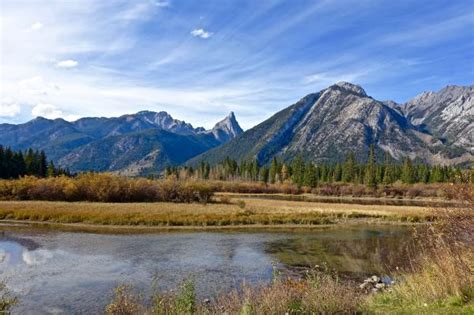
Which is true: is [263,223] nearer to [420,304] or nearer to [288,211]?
[288,211]

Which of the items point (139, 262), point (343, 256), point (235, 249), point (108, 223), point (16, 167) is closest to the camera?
point (139, 262)

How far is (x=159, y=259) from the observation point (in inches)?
1114

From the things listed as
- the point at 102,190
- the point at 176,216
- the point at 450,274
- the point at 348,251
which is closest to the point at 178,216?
the point at 176,216

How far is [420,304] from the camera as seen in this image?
1075 centimetres

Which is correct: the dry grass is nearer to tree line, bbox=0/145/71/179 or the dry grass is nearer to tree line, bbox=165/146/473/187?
tree line, bbox=0/145/71/179

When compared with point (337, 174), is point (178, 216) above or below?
below

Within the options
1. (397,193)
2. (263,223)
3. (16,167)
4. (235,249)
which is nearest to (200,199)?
(263,223)

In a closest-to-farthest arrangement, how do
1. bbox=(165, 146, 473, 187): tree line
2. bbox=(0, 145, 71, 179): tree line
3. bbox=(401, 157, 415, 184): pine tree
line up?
1. bbox=(0, 145, 71, 179): tree line
2. bbox=(165, 146, 473, 187): tree line
3. bbox=(401, 157, 415, 184): pine tree

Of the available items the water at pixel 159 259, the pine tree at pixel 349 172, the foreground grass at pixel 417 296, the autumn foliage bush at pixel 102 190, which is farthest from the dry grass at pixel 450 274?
the pine tree at pixel 349 172

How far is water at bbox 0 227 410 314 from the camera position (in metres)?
20.3

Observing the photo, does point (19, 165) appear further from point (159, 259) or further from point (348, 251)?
point (348, 251)

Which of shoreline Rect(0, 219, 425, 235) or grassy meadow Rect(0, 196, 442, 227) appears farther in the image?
grassy meadow Rect(0, 196, 442, 227)

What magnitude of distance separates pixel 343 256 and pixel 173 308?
22655 millimetres

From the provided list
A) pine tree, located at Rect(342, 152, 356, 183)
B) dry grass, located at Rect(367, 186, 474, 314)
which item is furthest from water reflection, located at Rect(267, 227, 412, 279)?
pine tree, located at Rect(342, 152, 356, 183)
